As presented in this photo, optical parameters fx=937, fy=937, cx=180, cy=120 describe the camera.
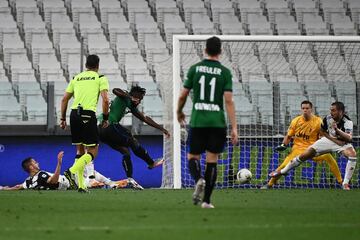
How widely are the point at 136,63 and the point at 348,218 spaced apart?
17.2m

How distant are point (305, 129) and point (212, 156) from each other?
7.51 m

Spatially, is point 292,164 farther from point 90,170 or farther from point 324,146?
point 90,170

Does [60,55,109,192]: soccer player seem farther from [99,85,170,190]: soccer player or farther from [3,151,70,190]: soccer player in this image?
[3,151,70,190]: soccer player

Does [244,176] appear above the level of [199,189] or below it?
below

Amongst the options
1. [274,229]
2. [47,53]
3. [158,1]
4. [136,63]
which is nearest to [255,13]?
[158,1]

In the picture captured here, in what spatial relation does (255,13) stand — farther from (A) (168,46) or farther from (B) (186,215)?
(B) (186,215)

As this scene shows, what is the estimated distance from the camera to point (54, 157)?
19.1 m

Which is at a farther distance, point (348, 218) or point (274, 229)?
point (348, 218)

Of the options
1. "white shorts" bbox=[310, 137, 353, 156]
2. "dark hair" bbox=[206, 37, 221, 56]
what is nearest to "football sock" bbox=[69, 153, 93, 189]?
"dark hair" bbox=[206, 37, 221, 56]

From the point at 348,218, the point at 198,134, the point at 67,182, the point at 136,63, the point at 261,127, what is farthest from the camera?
the point at 136,63

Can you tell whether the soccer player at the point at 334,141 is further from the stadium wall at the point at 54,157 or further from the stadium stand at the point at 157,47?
the stadium wall at the point at 54,157

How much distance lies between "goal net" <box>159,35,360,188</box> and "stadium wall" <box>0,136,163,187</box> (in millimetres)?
1570

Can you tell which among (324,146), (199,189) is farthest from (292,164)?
(199,189)

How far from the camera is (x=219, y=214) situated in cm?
841
